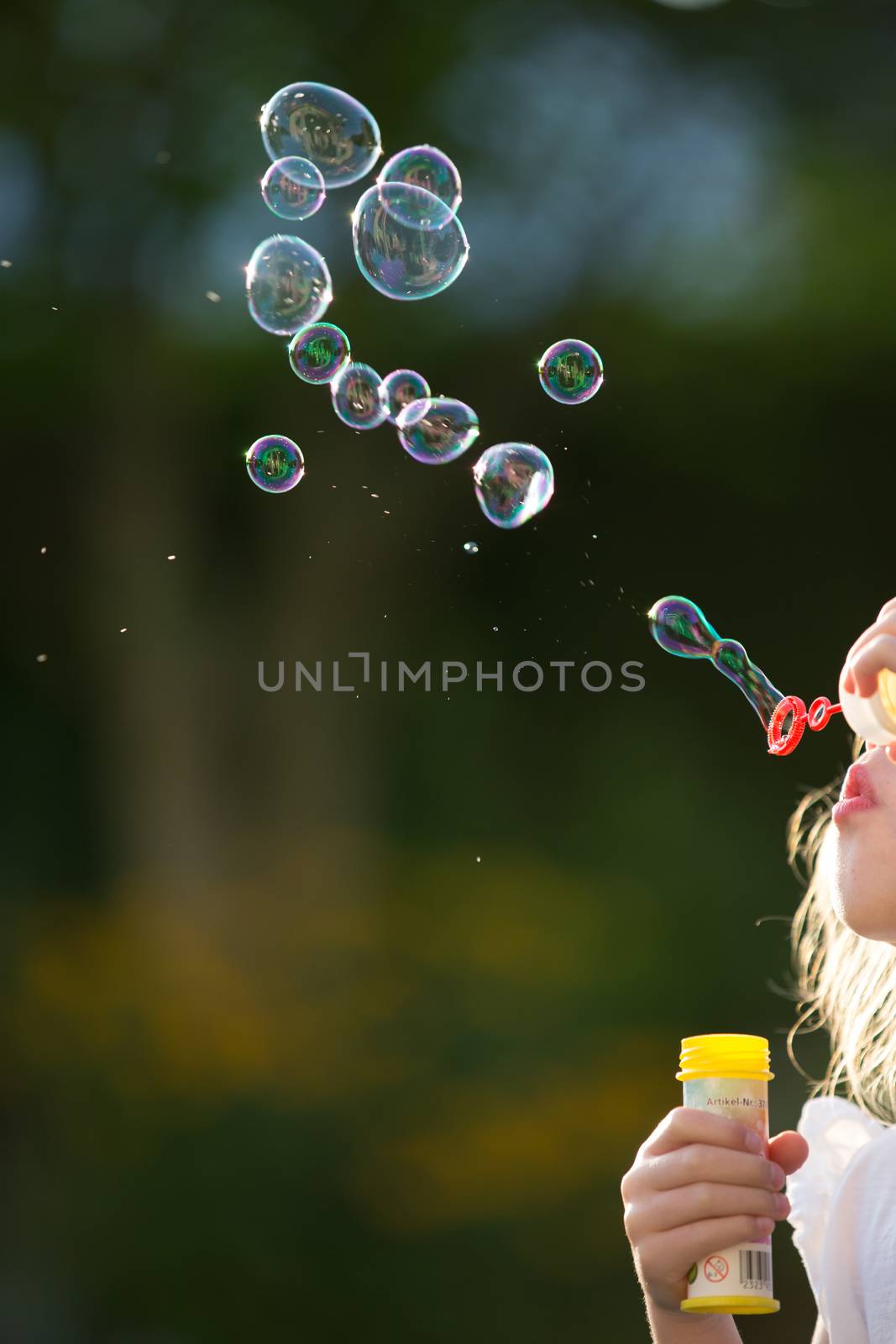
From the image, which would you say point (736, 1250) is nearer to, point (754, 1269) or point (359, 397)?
point (754, 1269)

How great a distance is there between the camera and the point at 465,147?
4.36 m

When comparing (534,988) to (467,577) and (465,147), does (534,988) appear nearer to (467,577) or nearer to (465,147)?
(467,577)

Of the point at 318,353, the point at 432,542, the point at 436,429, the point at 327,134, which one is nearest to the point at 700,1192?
the point at 436,429

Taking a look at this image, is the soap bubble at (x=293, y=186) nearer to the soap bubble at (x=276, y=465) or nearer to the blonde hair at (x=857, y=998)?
the soap bubble at (x=276, y=465)

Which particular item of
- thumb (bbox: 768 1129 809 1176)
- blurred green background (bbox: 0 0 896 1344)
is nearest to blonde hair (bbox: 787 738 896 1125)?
thumb (bbox: 768 1129 809 1176)

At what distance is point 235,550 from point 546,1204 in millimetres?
1952

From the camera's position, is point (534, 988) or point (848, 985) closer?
point (848, 985)

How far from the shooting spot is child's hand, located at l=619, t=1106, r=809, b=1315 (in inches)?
41.4

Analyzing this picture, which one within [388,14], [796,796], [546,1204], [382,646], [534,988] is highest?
[388,14]

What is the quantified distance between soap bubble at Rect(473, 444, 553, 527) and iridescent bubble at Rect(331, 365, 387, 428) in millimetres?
154

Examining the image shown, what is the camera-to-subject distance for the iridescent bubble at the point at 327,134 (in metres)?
1.77

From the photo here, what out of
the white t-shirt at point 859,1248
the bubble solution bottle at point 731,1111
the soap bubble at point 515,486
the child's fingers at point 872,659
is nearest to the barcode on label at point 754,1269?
the bubble solution bottle at point 731,1111

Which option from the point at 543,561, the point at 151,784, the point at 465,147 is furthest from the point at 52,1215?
the point at 465,147

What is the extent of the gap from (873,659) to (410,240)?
831 mm
